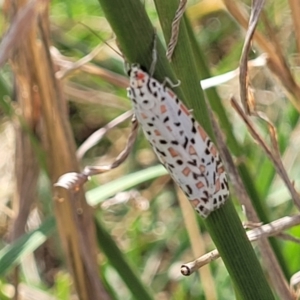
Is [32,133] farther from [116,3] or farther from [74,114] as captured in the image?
[74,114]

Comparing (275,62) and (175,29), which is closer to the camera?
(175,29)

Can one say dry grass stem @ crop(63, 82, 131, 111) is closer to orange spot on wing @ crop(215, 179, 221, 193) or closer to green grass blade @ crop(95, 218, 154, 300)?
green grass blade @ crop(95, 218, 154, 300)

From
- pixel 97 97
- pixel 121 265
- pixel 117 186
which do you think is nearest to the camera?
pixel 121 265

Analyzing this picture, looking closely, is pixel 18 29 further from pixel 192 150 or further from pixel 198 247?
pixel 198 247

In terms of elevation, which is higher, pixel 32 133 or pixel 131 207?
pixel 32 133

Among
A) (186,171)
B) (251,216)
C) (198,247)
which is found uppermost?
(186,171)

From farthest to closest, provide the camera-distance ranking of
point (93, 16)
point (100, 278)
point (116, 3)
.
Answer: point (93, 16) → point (100, 278) → point (116, 3)

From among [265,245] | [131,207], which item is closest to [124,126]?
[131,207]

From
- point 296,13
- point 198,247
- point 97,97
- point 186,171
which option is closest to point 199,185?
point 186,171
